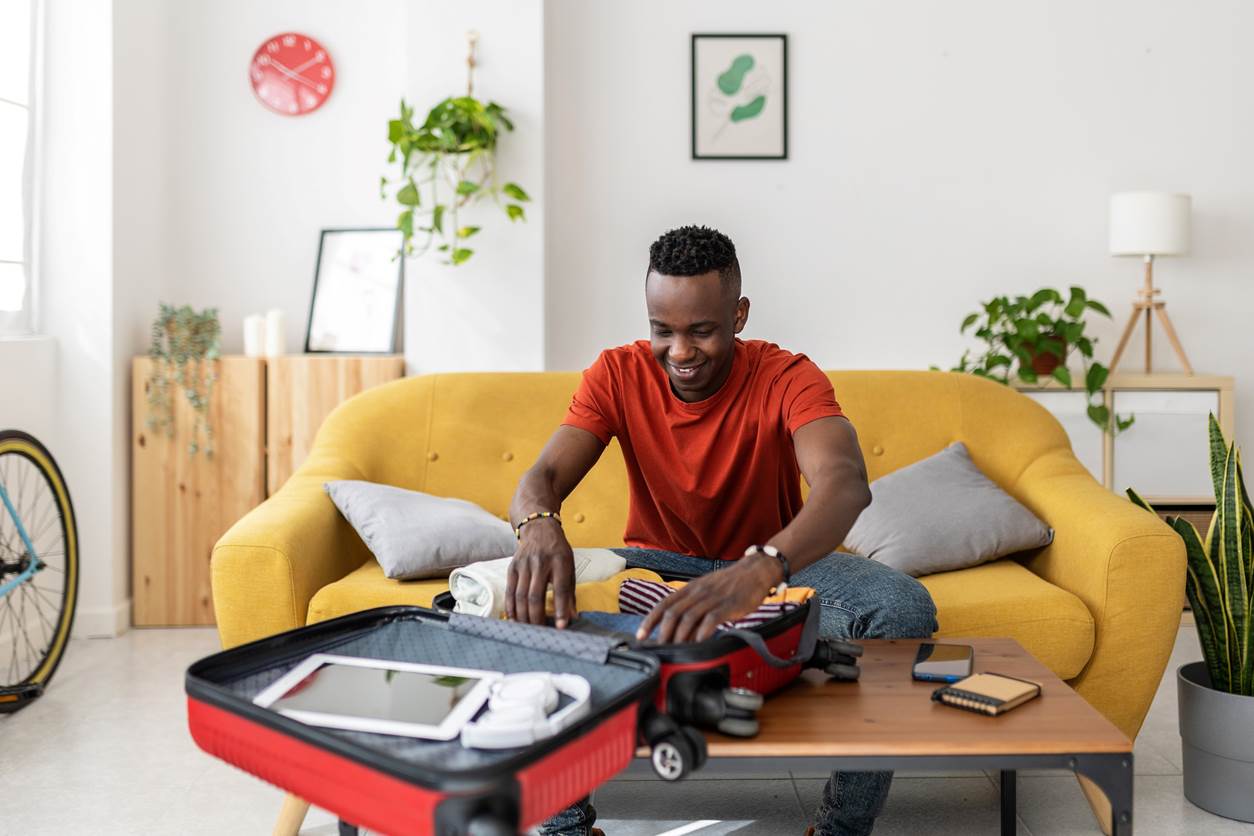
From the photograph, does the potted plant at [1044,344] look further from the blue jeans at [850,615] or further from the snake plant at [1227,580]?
the blue jeans at [850,615]

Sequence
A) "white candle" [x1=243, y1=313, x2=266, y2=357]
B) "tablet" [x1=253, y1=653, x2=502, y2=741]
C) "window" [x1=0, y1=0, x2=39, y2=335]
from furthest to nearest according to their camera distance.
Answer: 1. "white candle" [x1=243, y1=313, x2=266, y2=357]
2. "window" [x1=0, y1=0, x2=39, y2=335]
3. "tablet" [x1=253, y1=653, x2=502, y2=741]

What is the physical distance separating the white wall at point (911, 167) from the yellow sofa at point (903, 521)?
103cm

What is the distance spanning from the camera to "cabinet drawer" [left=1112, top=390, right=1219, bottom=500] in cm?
371

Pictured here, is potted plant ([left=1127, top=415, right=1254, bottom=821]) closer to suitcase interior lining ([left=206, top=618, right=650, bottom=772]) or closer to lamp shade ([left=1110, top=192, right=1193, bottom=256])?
suitcase interior lining ([left=206, top=618, right=650, bottom=772])

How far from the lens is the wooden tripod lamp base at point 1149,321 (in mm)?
3816

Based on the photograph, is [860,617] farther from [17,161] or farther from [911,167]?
[17,161]

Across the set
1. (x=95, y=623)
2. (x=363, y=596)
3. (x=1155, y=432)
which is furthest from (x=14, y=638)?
(x=1155, y=432)

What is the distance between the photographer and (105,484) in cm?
360

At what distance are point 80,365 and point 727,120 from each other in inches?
89.7

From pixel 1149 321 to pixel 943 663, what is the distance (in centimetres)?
260

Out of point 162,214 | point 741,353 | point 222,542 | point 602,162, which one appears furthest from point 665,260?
point 162,214

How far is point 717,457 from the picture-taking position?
2.08 m

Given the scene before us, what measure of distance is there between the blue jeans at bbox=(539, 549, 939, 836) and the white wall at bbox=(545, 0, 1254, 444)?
6.46 ft

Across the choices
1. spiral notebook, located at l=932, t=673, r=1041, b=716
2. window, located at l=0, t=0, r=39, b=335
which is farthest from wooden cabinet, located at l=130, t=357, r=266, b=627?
spiral notebook, located at l=932, t=673, r=1041, b=716
